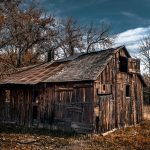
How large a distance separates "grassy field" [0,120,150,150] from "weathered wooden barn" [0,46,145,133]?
1.25m

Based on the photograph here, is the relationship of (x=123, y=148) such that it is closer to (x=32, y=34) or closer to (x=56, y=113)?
(x=56, y=113)

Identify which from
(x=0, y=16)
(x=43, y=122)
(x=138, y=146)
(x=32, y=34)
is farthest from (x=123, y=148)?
(x=32, y=34)

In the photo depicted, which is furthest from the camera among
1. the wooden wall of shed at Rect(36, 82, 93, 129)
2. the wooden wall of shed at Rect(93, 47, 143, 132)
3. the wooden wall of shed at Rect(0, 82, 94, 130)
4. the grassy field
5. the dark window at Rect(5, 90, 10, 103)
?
the dark window at Rect(5, 90, 10, 103)

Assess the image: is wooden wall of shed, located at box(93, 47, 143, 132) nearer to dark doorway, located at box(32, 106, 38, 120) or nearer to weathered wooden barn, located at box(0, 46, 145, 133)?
weathered wooden barn, located at box(0, 46, 145, 133)

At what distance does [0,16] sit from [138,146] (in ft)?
42.8

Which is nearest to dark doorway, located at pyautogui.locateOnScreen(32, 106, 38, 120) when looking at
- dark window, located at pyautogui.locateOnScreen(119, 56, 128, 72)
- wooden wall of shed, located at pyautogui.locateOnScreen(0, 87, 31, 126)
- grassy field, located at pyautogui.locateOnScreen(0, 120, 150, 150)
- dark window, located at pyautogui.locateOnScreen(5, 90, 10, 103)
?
wooden wall of shed, located at pyautogui.locateOnScreen(0, 87, 31, 126)

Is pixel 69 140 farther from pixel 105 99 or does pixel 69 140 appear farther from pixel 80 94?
pixel 105 99

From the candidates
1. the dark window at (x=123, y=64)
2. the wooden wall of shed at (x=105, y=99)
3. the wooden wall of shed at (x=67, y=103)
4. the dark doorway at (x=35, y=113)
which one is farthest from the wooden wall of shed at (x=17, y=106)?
the dark window at (x=123, y=64)

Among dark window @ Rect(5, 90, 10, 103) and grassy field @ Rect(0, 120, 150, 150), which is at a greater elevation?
dark window @ Rect(5, 90, 10, 103)

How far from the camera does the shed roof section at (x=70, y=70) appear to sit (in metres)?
22.1

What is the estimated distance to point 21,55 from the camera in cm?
4681

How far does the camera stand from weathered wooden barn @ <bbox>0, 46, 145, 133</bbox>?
21359 mm

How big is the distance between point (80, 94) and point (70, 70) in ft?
10.5

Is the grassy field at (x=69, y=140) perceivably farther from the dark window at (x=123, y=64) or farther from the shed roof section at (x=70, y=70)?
the dark window at (x=123, y=64)
